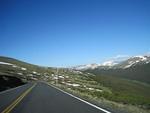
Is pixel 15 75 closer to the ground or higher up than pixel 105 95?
higher up

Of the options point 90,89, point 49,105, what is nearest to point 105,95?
point 49,105

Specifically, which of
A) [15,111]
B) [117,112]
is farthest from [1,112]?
[117,112]

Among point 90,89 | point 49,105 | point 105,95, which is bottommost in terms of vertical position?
point 49,105

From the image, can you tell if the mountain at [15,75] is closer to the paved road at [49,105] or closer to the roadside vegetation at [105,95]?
the roadside vegetation at [105,95]

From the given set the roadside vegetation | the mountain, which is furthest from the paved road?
the mountain

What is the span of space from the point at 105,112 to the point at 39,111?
11.8ft

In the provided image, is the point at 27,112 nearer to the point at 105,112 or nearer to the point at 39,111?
the point at 39,111

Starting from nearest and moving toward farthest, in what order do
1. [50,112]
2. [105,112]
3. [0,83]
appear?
[105,112], [50,112], [0,83]

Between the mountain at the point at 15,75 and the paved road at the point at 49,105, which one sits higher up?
the mountain at the point at 15,75

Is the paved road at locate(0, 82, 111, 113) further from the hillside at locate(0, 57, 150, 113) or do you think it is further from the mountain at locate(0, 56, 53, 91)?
the mountain at locate(0, 56, 53, 91)

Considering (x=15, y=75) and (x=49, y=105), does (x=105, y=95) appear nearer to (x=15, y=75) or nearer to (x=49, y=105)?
(x=49, y=105)

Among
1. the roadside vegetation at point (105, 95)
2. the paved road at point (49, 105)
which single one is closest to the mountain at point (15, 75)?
the roadside vegetation at point (105, 95)

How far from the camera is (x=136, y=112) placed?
13.6 m

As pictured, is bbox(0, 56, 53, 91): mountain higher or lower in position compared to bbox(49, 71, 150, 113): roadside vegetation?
higher
